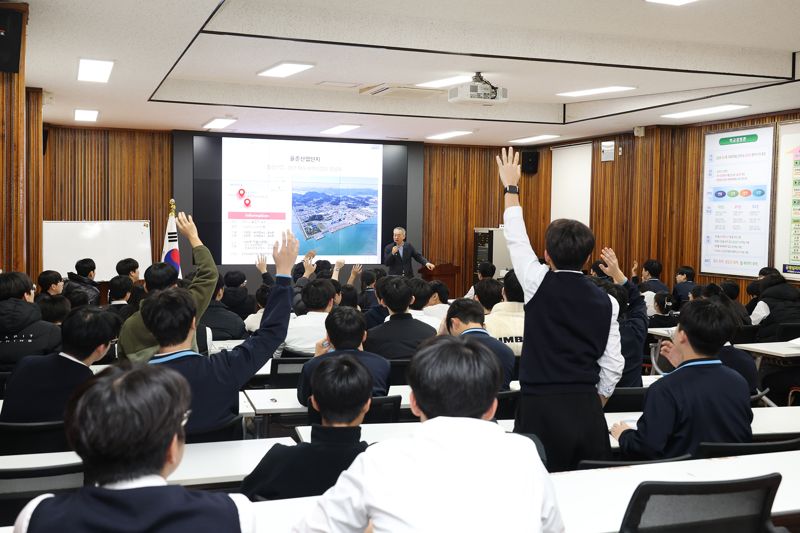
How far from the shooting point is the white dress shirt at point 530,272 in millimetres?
3057

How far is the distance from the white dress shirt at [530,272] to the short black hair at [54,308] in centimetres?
337

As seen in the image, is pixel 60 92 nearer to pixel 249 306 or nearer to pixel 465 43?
pixel 249 306

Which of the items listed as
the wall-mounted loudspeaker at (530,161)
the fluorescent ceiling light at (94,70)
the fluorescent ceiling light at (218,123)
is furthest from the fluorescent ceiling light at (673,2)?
the wall-mounted loudspeaker at (530,161)

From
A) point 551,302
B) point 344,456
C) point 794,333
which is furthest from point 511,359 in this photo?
point 794,333

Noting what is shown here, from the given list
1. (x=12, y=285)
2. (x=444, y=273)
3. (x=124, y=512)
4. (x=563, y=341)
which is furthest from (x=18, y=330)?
(x=444, y=273)

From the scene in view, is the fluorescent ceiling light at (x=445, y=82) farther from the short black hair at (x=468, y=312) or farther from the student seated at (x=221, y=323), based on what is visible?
the short black hair at (x=468, y=312)

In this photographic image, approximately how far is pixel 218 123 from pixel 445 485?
10.1 meters

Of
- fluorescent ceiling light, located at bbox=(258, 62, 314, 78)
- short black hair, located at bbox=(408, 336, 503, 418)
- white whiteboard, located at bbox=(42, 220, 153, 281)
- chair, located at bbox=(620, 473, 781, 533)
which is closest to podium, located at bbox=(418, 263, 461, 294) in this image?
white whiteboard, located at bbox=(42, 220, 153, 281)

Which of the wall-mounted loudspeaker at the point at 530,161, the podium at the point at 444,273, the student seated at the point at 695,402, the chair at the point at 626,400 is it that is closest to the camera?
the student seated at the point at 695,402

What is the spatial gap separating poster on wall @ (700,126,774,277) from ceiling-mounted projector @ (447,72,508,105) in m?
3.94

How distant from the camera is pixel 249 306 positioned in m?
7.35

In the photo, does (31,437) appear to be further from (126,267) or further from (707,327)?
(126,267)

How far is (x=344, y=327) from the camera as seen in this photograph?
3768 millimetres

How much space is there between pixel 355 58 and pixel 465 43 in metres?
1.26
